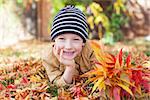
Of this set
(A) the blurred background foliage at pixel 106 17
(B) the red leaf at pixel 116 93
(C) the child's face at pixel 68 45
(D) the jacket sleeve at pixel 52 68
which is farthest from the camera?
(A) the blurred background foliage at pixel 106 17

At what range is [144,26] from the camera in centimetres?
607

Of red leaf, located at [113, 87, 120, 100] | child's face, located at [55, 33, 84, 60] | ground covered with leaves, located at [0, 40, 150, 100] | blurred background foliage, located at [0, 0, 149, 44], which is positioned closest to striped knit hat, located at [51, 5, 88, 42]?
child's face, located at [55, 33, 84, 60]

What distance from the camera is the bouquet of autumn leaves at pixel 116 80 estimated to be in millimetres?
2012

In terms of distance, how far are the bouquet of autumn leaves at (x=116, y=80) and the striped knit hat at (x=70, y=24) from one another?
0.12 m

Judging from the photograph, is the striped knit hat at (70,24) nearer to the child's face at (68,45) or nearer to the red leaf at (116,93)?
the child's face at (68,45)

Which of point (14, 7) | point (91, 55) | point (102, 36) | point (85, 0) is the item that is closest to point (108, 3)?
point (102, 36)

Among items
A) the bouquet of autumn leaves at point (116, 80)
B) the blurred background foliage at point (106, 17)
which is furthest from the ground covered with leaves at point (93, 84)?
the blurred background foliage at point (106, 17)

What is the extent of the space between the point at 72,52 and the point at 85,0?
8.73 ft

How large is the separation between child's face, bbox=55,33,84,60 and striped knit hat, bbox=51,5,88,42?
2 centimetres

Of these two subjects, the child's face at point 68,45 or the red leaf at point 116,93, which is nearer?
the red leaf at point 116,93

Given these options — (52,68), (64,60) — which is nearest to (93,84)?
(64,60)

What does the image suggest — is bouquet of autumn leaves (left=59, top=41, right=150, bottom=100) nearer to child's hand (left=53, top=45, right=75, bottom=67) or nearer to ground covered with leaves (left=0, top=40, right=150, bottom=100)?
ground covered with leaves (left=0, top=40, right=150, bottom=100)

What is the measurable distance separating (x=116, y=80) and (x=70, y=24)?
1.33ft

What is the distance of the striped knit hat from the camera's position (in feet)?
7.17
